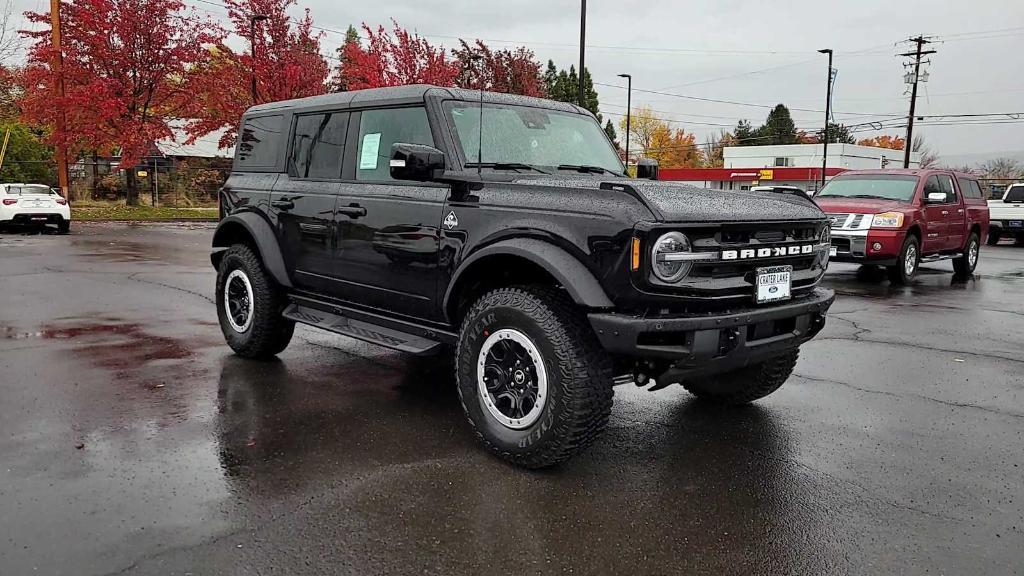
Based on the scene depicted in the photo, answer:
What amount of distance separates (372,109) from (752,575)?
3.73 meters

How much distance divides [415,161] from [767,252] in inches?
76.6

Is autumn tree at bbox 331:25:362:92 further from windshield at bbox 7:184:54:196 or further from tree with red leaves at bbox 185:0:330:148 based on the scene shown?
windshield at bbox 7:184:54:196

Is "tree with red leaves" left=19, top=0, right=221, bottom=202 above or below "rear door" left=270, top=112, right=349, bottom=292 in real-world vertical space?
above

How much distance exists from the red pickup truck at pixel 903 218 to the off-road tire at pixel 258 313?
850 cm

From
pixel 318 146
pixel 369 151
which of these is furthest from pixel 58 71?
pixel 369 151

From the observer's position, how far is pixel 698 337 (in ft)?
12.2

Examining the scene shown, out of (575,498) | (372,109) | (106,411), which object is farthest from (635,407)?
(106,411)

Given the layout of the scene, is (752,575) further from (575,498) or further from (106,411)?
(106,411)

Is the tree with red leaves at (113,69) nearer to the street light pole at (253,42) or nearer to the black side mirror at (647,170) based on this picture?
the street light pole at (253,42)

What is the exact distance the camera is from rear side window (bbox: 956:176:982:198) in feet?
47.9

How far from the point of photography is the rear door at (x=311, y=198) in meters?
5.43

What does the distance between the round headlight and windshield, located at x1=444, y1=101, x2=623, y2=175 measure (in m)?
1.39

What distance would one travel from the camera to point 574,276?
3.80 m

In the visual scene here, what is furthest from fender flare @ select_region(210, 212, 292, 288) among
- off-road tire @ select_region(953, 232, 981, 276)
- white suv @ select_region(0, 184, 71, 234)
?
white suv @ select_region(0, 184, 71, 234)
